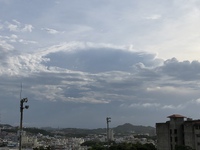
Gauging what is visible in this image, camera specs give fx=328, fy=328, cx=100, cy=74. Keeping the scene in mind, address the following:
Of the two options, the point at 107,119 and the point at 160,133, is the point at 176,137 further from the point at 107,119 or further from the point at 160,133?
the point at 107,119

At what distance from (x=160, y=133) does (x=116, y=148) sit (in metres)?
13.6

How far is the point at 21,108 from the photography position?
1216 inches

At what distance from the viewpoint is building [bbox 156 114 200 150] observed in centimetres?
6769

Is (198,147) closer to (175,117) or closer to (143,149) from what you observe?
(175,117)

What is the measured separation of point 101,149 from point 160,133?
46.5 ft

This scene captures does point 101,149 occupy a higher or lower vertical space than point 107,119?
lower

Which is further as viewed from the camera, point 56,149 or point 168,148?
point 56,149

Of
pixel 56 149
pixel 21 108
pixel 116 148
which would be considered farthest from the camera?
pixel 56 149

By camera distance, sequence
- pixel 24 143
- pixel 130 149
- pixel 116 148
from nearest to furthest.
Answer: pixel 130 149, pixel 116 148, pixel 24 143

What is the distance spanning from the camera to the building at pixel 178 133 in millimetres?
67688

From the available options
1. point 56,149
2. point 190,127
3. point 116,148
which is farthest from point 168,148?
point 56,149

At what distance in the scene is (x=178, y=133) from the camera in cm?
7212

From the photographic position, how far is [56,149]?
166375 millimetres

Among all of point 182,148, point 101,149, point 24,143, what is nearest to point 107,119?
point 101,149
